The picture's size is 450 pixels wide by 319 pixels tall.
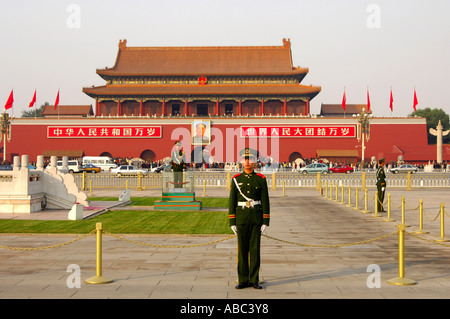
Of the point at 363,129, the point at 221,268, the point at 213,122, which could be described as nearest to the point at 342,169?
the point at 363,129

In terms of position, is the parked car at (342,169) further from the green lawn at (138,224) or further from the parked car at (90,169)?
the green lawn at (138,224)

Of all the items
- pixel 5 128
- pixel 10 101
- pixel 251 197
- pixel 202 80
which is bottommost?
pixel 251 197

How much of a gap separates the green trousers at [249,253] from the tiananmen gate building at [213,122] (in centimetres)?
4320

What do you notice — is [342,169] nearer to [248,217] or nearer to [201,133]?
[201,133]

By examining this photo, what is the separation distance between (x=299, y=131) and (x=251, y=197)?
Result: 145ft

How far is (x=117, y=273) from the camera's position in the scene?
6891mm

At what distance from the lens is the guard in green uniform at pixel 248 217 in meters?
6.15

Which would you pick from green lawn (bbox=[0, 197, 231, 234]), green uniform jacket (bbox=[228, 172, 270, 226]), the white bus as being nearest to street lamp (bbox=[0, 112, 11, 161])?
the white bus

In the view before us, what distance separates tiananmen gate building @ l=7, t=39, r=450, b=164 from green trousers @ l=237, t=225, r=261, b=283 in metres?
43.2

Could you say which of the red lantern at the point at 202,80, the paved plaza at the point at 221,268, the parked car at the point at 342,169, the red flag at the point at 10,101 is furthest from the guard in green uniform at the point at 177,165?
the red lantern at the point at 202,80

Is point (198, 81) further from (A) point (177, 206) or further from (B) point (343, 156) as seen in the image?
(A) point (177, 206)

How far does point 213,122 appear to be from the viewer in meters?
50.3

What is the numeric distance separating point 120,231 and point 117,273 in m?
3.95
